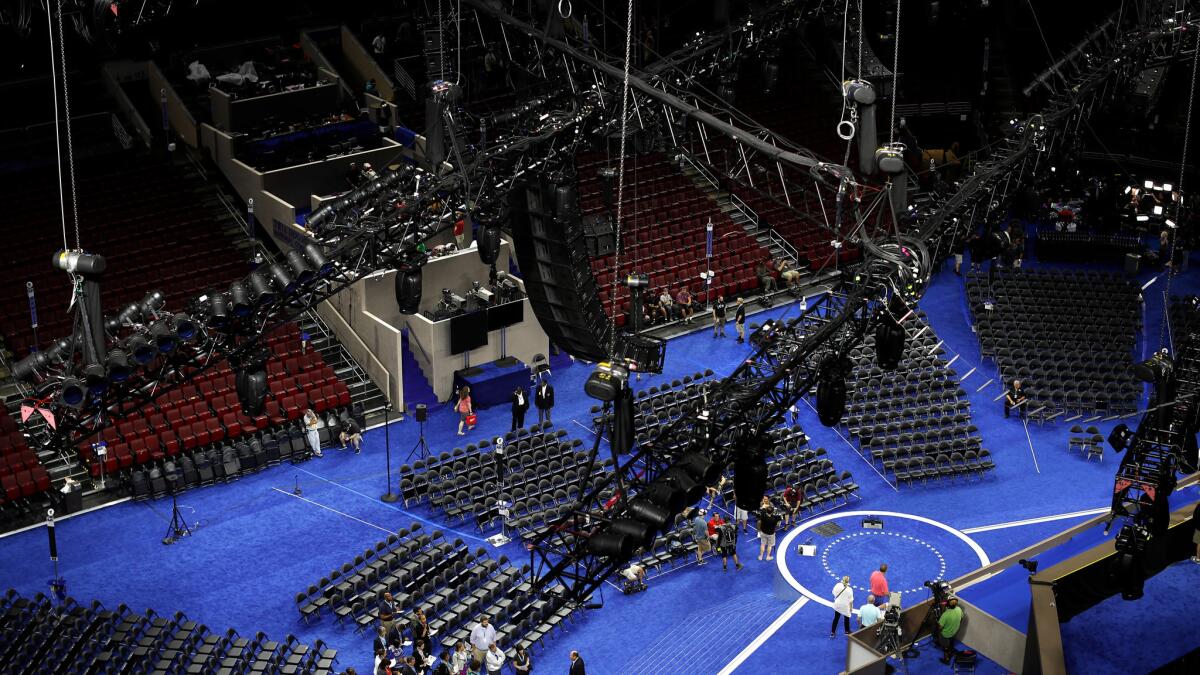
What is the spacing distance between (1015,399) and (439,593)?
14090 mm

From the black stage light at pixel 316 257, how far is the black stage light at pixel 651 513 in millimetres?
6767

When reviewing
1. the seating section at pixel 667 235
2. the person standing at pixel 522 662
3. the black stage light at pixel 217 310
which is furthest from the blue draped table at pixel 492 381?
the black stage light at pixel 217 310

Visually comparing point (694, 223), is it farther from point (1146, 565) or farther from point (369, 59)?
point (1146, 565)

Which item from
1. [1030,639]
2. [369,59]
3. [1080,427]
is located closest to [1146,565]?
[1030,639]

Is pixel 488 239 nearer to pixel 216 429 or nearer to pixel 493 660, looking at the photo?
pixel 493 660

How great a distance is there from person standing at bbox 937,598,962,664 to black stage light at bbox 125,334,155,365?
13.8 metres

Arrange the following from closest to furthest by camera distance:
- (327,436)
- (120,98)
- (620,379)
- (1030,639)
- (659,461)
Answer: (620,379)
(659,461)
(1030,639)
(327,436)
(120,98)

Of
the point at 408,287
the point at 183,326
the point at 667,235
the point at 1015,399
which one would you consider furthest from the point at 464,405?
the point at 1015,399

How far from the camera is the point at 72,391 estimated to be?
Answer: 77.0 ft

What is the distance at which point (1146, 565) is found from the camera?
28.9 m

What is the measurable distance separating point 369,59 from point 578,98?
57.2ft

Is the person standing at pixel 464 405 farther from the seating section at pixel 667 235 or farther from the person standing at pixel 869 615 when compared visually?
the person standing at pixel 869 615

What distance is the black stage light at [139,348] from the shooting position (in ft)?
79.1

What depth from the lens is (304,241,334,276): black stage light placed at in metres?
26.4
